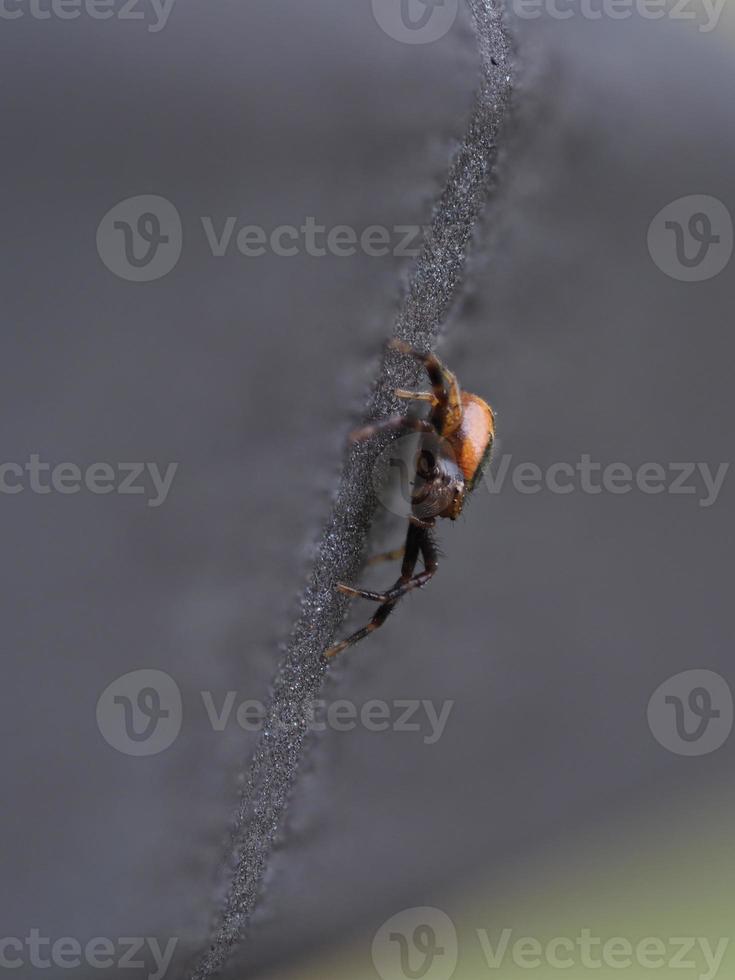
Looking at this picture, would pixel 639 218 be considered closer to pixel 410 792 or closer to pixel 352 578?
pixel 352 578

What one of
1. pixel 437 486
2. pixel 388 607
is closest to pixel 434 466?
pixel 437 486

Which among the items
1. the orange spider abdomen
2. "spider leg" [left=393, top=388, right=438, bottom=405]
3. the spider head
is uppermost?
"spider leg" [left=393, top=388, right=438, bottom=405]

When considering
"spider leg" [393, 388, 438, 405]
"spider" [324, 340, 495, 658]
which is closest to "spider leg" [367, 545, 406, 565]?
"spider" [324, 340, 495, 658]

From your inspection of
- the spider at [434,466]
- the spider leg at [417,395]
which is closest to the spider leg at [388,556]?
the spider at [434,466]

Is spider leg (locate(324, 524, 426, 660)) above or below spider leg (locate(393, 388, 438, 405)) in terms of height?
below

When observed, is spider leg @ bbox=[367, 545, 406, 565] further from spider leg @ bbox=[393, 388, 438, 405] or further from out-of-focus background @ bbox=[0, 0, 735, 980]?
spider leg @ bbox=[393, 388, 438, 405]

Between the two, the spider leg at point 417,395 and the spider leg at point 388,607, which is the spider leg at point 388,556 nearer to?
the spider leg at point 388,607

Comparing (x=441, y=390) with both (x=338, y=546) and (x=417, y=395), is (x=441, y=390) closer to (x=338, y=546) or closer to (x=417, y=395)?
(x=417, y=395)

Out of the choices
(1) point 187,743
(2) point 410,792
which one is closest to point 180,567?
(1) point 187,743
